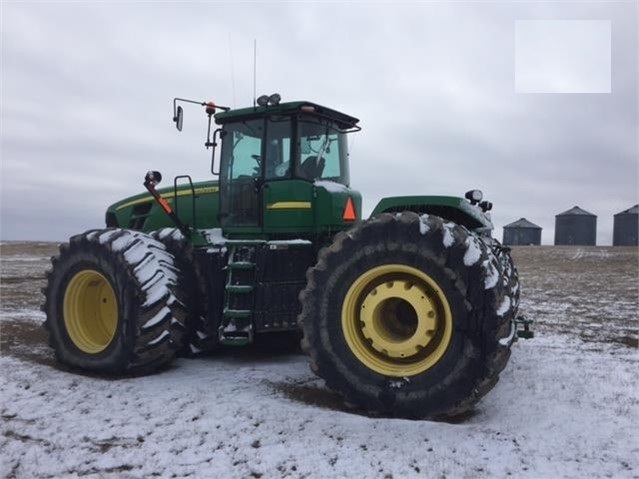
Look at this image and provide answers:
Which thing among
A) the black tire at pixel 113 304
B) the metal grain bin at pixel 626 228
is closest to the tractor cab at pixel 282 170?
the black tire at pixel 113 304

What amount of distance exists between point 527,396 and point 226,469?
3.00 metres

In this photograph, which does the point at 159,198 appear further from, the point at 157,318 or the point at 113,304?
the point at 157,318

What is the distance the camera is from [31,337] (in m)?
8.33

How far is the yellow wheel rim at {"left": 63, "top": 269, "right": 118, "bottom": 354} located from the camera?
664 centimetres

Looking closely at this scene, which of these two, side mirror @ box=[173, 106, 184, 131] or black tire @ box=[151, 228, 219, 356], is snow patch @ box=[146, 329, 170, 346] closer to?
black tire @ box=[151, 228, 219, 356]

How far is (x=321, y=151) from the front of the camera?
6.98 metres

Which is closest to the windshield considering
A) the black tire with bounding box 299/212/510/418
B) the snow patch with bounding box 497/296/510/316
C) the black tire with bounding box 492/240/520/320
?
the black tire with bounding box 299/212/510/418

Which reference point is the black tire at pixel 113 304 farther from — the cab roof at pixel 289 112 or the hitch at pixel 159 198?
the cab roof at pixel 289 112

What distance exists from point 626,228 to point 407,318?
163 ft

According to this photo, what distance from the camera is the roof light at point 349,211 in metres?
6.62

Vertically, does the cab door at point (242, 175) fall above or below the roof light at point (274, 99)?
below

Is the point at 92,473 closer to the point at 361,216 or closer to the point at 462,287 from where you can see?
the point at 462,287

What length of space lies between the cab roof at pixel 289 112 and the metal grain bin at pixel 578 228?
1960 inches

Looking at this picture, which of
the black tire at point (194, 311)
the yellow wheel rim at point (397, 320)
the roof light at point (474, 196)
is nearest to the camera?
the yellow wheel rim at point (397, 320)
